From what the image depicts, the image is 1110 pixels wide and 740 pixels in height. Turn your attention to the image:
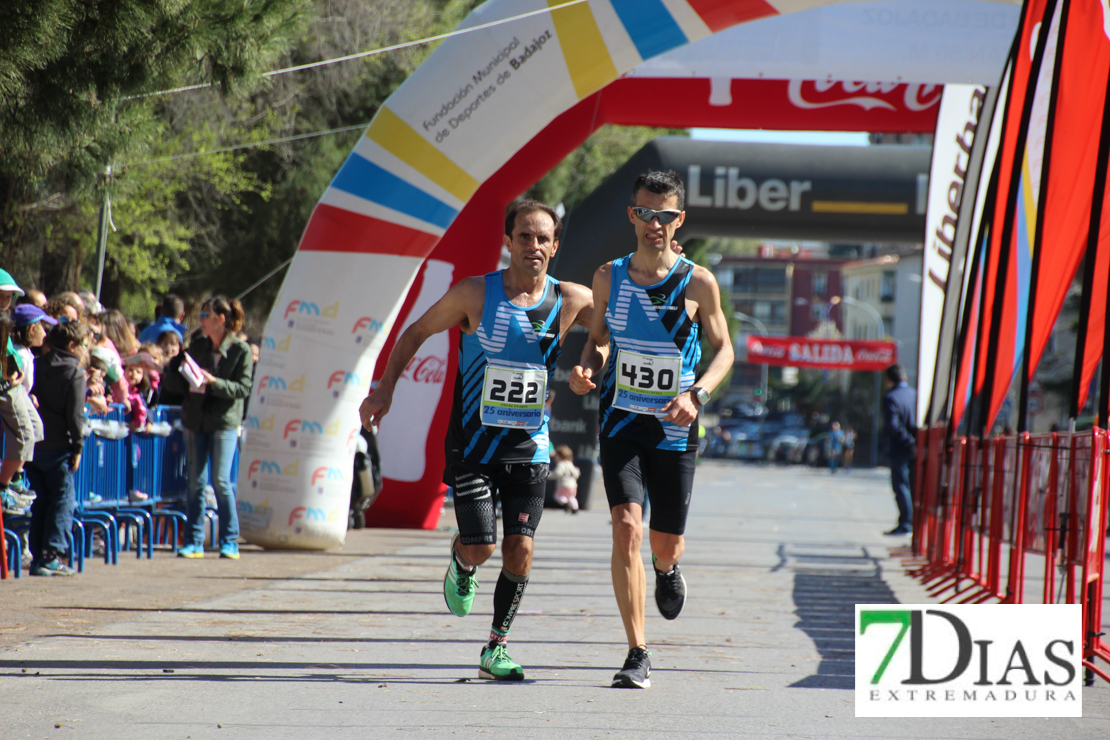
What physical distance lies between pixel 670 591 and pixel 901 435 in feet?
30.9

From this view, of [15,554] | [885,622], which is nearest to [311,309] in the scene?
[15,554]

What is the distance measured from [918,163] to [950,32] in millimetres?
3118

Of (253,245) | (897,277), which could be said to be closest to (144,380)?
(253,245)

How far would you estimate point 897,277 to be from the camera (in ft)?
341

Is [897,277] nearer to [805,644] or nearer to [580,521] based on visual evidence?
[580,521]

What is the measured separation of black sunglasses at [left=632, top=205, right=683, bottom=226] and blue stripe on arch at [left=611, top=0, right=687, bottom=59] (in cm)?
483

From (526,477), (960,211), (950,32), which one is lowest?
(526,477)

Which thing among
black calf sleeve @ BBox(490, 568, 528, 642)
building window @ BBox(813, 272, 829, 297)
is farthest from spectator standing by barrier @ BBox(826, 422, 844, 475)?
building window @ BBox(813, 272, 829, 297)

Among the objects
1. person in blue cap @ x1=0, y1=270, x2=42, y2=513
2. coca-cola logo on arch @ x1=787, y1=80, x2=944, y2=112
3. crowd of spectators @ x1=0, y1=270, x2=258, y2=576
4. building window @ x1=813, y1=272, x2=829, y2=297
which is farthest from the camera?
building window @ x1=813, y1=272, x2=829, y2=297

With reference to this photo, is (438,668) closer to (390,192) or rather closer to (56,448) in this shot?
(56,448)

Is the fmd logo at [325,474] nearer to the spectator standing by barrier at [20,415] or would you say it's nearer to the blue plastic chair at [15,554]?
the blue plastic chair at [15,554]

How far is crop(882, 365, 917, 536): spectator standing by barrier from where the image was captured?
14133 millimetres

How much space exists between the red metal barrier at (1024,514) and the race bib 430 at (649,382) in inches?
73.4

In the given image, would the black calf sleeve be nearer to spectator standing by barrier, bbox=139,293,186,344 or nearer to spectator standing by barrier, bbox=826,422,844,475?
spectator standing by barrier, bbox=139,293,186,344
